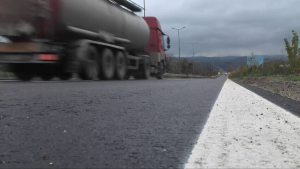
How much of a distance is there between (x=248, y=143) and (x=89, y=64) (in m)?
10.4

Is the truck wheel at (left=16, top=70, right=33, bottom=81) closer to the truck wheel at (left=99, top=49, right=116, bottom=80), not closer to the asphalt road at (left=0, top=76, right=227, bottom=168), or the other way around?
the truck wheel at (left=99, top=49, right=116, bottom=80)

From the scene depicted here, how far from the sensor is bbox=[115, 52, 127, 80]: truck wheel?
580 inches

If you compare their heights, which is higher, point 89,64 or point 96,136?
point 89,64

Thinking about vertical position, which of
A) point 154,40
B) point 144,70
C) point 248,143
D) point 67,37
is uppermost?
point 154,40

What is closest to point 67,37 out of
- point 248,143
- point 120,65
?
point 120,65

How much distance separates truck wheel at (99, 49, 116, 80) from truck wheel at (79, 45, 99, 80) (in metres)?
0.39

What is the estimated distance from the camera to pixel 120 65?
14969 millimetres

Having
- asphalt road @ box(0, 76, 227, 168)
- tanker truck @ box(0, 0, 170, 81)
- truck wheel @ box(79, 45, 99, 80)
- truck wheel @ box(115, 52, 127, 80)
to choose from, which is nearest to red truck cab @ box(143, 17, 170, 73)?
tanker truck @ box(0, 0, 170, 81)

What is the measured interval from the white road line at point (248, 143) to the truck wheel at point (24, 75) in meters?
11.0

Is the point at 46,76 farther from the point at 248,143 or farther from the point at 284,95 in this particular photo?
the point at 248,143

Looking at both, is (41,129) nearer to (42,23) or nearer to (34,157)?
(34,157)

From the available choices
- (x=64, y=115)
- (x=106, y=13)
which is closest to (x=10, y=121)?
(x=64, y=115)

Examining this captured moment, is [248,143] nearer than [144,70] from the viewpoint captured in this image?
Yes

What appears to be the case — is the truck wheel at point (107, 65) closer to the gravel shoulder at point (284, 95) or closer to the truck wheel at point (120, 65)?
the truck wheel at point (120, 65)
